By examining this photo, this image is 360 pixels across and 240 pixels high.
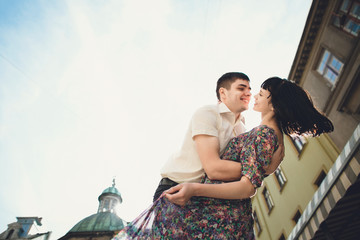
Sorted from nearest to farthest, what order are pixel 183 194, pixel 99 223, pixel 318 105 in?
pixel 183 194
pixel 318 105
pixel 99 223

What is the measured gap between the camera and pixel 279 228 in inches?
522

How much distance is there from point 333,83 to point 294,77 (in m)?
3.43

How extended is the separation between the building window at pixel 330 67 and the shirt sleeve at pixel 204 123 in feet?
34.7

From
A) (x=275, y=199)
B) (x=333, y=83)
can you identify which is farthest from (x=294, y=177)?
(x=333, y=83)

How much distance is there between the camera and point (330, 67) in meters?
10.6

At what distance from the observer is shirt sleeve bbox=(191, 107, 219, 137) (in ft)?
6.01

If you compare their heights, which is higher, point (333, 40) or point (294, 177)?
point (333, 40)

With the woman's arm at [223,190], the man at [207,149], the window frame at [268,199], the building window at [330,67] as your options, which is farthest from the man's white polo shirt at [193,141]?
the window frame at [268,199]

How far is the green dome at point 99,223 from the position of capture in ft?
103

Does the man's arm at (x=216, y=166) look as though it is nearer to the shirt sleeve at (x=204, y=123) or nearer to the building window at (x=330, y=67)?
the shirt sleeve at (x=204, y=123)

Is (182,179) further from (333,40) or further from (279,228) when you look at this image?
(279,228)

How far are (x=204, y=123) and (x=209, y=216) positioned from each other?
76 cm

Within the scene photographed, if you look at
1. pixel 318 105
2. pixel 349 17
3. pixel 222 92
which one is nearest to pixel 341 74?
pixel 318 105

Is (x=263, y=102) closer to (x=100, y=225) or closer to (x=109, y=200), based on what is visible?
(x=100, y=225)
